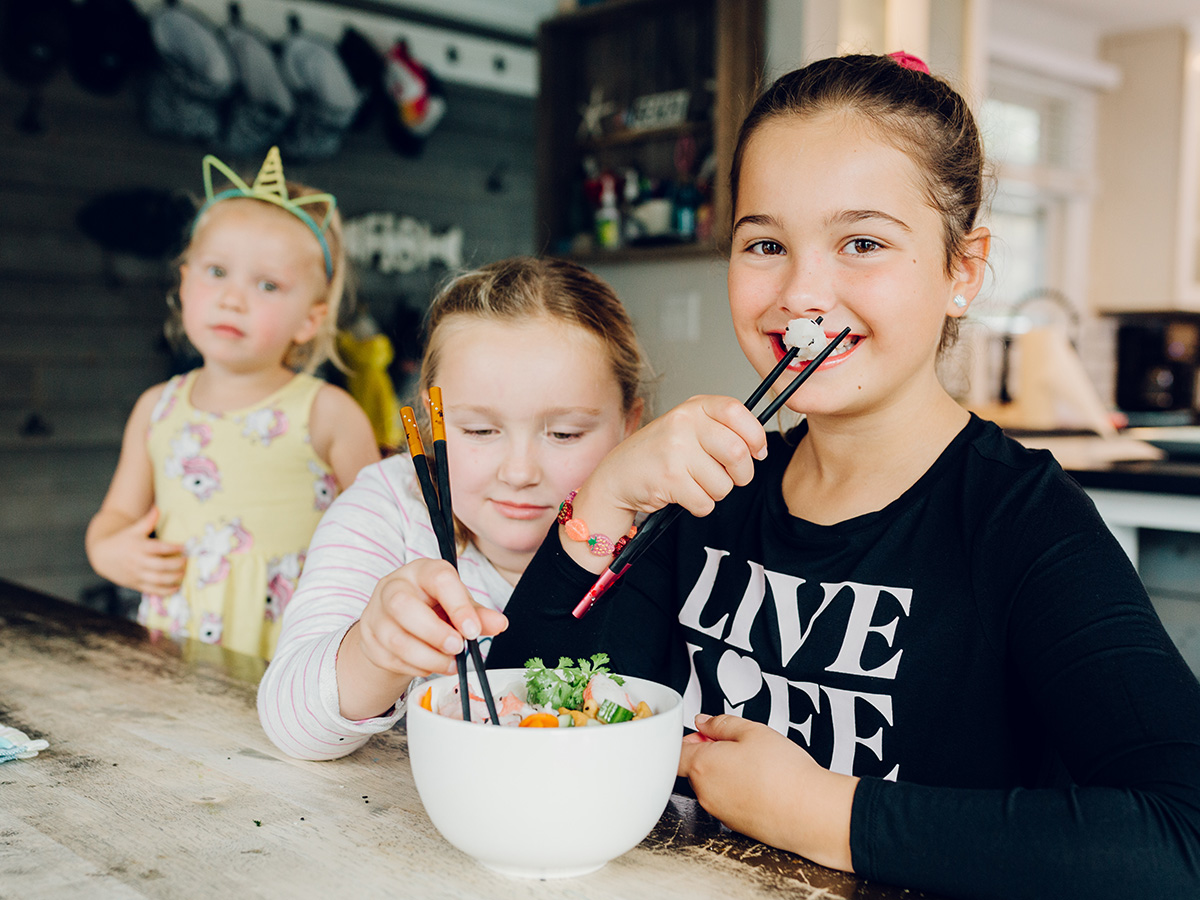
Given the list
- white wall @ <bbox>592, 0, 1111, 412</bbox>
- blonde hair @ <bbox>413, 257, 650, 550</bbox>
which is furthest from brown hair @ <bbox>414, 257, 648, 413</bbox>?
white wall @ <bbox>592, 0, 1111, 412</bbox>

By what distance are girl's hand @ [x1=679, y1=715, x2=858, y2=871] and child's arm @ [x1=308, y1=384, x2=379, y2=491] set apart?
1097 millimetres

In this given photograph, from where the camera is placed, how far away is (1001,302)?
184 inches

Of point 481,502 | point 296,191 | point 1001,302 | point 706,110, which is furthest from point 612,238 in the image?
point 481,502

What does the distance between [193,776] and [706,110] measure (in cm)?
285

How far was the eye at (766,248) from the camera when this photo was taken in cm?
88

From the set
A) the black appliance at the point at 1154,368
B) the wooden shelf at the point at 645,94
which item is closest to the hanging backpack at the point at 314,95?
the wooden shelf at the point at 645,94

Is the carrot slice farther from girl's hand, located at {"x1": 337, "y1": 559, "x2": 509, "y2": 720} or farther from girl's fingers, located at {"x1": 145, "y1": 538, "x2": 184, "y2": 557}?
girl's fingers, located at {"x1": 145, "y1": 538, "x2": 184, "y2": 557}

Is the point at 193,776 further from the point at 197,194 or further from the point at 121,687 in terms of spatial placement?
the point at 197,194

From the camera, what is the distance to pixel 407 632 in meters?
0.69

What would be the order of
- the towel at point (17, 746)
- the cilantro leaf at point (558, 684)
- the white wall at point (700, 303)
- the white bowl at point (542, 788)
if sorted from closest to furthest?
the white bowl at point (542, 788) → the cilantro leaf at point (558, 684) → the towel at point (17, 746) → the white wall at point (700, 303)

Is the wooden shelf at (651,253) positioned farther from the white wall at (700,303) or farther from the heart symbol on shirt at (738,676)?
the heart symbol on shirt at (738,676)

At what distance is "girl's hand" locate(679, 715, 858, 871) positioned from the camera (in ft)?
2.07

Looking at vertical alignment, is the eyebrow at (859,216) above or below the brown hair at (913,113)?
below

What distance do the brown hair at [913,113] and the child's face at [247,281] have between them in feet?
3.04
